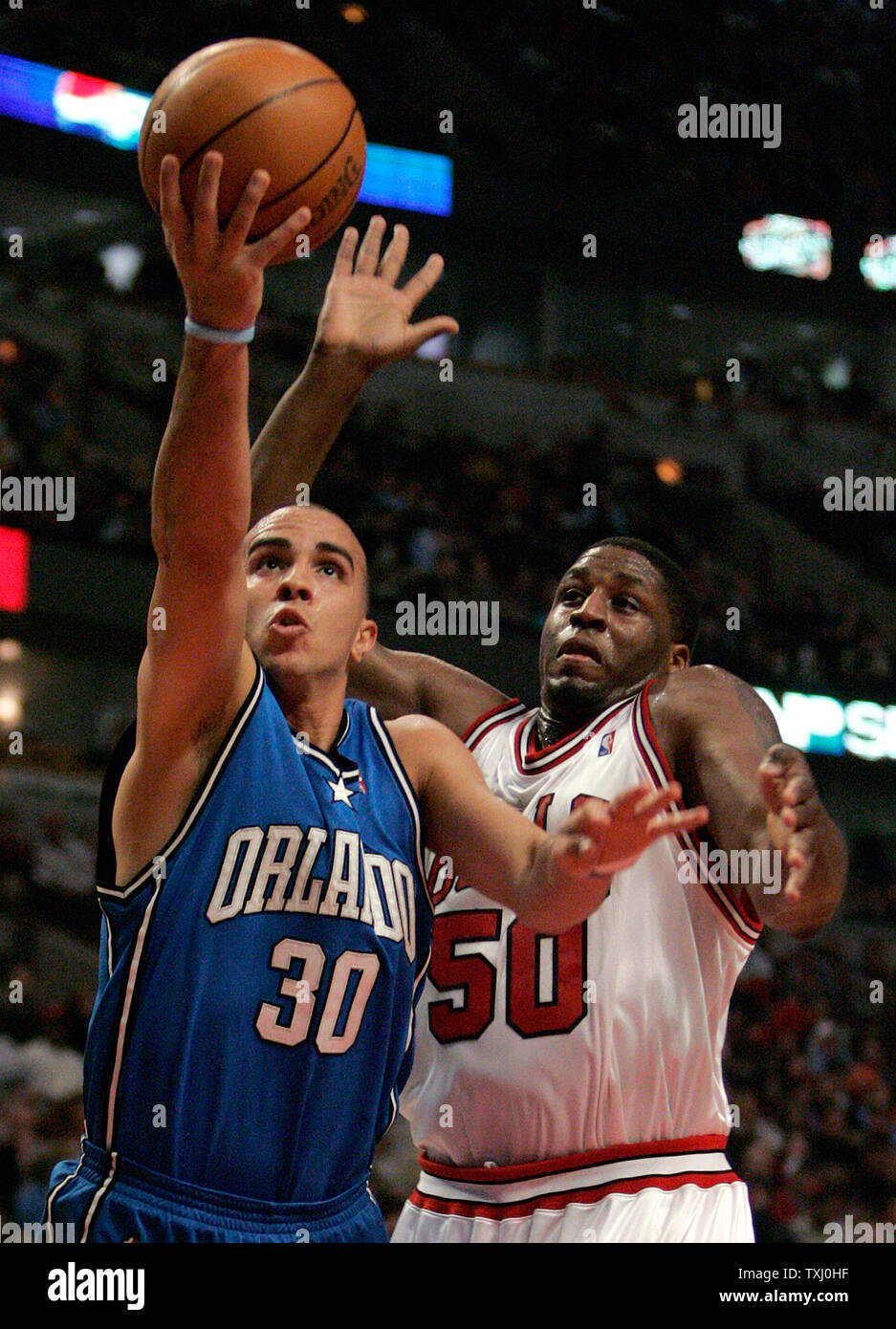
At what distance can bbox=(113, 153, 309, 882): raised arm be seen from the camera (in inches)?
98.8

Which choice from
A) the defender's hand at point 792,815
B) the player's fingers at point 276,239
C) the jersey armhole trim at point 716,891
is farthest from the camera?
the jersey armhole trim at point 716,891

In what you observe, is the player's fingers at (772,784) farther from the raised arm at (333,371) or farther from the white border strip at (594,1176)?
the raised arm at (333,371)

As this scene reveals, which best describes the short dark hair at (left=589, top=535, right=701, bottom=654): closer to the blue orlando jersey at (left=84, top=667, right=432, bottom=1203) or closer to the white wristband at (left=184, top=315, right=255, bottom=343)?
the blue orlando jersey at (left=84, top=667, right=432, bottom=1203)

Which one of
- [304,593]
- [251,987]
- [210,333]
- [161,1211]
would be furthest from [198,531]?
[161,1211]

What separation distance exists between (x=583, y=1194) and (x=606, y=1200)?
0.06m

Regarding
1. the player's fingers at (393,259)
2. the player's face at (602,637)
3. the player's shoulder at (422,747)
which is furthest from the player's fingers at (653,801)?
the player's fingers at (393,259)

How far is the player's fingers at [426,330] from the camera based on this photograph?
414 centimetres

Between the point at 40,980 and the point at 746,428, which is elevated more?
the point at 746,428

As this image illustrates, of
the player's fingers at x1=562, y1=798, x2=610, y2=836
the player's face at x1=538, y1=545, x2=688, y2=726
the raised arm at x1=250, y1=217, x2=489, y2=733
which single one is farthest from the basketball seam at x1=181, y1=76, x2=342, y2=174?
the player's face at x1=538, y1=545, x2=688, y2=726

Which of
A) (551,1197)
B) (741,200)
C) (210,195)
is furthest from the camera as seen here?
(741,200)
